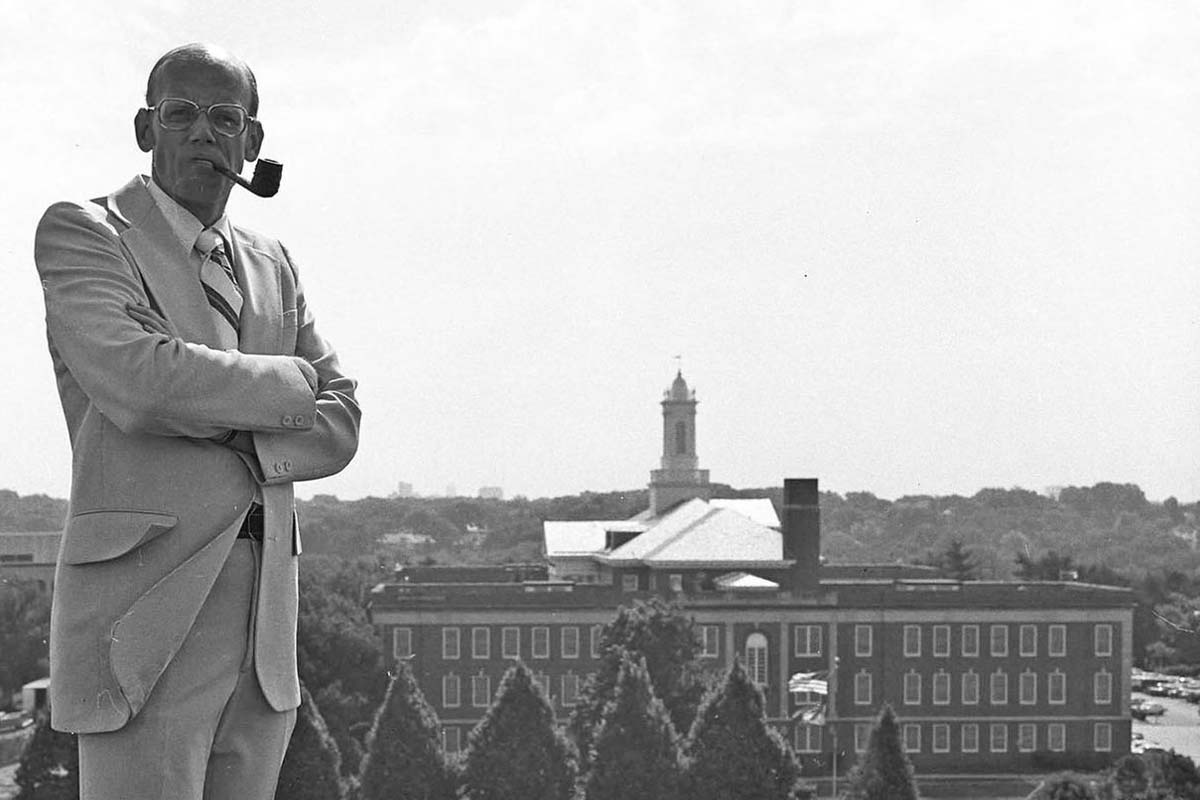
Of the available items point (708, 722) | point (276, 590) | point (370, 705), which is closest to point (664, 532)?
point (370, 705)

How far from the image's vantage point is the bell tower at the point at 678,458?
8275 centimetres

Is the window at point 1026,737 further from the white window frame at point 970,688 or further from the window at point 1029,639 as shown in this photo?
the window at point 1029,639

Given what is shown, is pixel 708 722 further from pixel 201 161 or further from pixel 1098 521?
pixel 1098 521

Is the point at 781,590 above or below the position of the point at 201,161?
below

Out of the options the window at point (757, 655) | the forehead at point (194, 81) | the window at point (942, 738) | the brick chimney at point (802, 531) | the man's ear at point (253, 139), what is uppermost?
the forehead at point (194, 81)

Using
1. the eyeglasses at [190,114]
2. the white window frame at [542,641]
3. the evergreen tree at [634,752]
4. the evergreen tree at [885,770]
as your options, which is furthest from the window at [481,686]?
the eyeglasses at [190,114]

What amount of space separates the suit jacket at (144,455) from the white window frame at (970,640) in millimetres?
58361

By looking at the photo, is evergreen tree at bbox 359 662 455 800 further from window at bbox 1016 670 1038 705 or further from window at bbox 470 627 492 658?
window at bbox 1016 670 1038 705

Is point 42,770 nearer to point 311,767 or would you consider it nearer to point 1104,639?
point 311,767

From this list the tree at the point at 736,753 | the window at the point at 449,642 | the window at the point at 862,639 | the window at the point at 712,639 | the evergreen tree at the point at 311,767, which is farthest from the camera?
the window at the point at 862,639

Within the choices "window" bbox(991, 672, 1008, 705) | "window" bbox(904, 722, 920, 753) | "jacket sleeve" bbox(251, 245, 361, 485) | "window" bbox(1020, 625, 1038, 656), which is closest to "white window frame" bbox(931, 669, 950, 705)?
"window" bbox(904, 722, 920, 753)

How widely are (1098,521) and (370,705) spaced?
97046 mm

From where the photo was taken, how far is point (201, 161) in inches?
172

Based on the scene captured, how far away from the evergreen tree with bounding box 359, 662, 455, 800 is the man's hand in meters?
31.4
